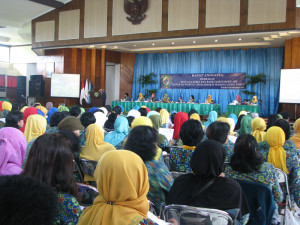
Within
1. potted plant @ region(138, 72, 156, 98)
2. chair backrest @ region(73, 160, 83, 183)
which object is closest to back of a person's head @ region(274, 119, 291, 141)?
chair backrest @ region(73, 160, 83, 183)

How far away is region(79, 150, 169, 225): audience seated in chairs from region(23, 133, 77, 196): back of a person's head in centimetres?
26

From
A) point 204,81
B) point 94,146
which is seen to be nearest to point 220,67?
point 204,81

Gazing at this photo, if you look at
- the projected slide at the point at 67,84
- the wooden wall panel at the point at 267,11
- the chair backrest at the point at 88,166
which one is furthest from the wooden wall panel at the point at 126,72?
the chair backrest at the point at 88,166

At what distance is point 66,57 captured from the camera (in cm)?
1307

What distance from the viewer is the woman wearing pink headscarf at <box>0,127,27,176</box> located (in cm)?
193

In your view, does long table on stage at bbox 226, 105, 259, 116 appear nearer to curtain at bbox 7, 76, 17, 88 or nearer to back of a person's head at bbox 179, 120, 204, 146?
back of a person's head at bbox 179, 120, 204, 146

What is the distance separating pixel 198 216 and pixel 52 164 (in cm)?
83

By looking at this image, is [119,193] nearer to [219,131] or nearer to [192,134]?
[192,134]

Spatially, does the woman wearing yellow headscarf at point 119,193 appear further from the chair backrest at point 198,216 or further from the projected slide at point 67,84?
the projected slide at point 67,84

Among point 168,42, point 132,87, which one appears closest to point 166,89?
point 132,87

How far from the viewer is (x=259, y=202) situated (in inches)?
76.5

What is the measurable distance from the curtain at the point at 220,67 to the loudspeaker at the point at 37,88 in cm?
452

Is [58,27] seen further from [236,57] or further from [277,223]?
[277,223]

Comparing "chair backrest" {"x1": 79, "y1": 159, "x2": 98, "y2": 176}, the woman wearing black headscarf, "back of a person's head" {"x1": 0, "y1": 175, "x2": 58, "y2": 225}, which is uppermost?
"back of a person's head" {"x1": 0, "y1": 175, "x2": 58, "y2": 225}
